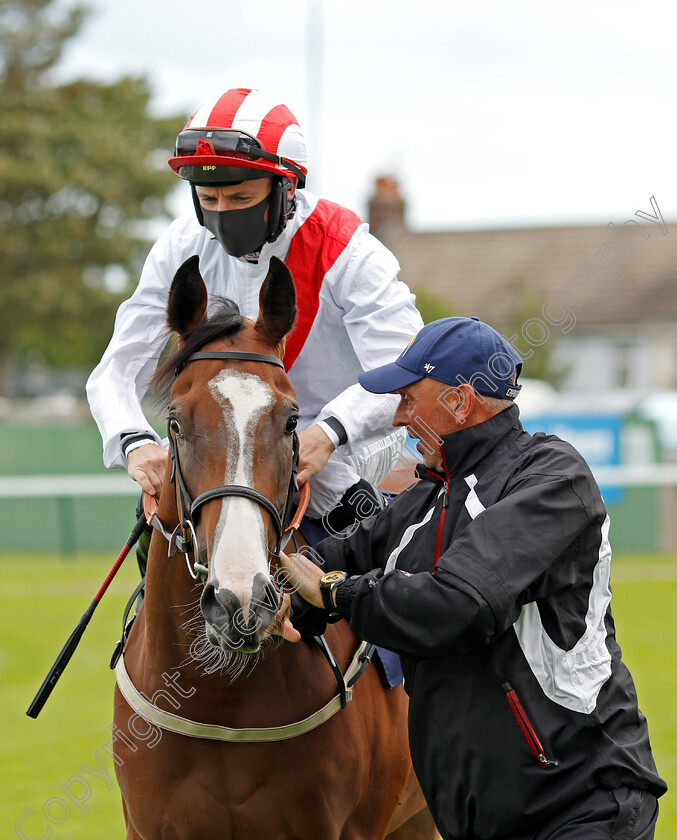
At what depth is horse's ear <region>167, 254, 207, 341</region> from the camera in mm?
2580

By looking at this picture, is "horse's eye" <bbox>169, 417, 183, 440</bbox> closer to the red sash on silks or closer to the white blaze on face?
the white blaze on face

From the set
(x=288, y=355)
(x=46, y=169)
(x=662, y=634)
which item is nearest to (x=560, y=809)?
(x=288, y=355)

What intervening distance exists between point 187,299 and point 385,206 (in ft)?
98.7

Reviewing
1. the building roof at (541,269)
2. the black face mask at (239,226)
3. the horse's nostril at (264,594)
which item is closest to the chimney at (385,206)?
the building roof at (541,269)

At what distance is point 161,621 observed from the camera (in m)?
2.68

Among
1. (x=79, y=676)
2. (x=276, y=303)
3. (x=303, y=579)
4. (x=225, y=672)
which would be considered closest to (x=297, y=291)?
(x=276, y=303)

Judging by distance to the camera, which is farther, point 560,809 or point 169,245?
point 169,245

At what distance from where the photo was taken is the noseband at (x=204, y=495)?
2277 millimetres

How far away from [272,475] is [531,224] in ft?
109

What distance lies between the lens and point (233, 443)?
7.64 ft

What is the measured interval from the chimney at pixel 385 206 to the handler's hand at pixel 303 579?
2976cm

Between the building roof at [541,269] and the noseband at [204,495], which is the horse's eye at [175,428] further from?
the building roof at [541,269]

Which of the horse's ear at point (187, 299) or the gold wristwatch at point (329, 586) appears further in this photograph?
the horse's ear at point (187, 299)

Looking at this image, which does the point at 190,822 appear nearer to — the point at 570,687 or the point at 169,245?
the point at 570,687
